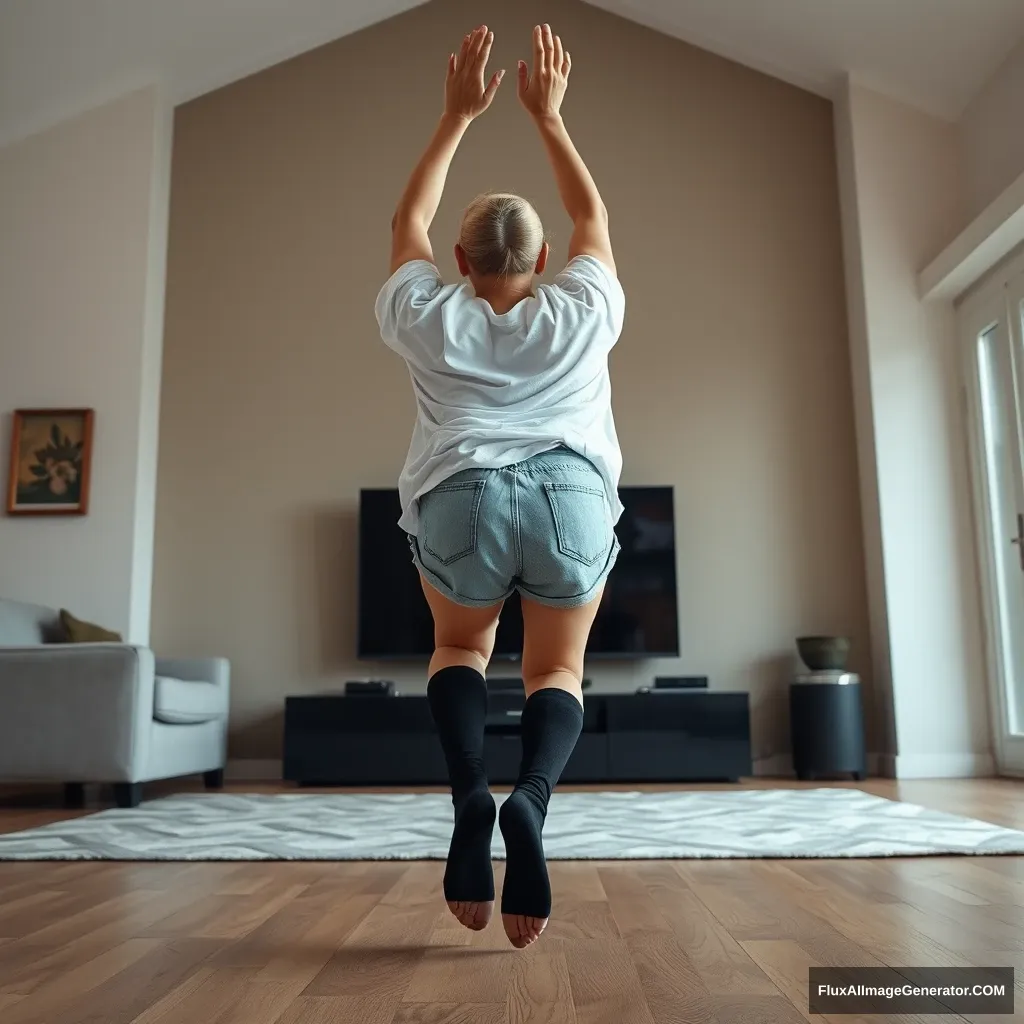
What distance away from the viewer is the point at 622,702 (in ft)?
15.3

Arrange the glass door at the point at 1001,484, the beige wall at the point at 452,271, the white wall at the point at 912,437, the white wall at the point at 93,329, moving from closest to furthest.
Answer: the glass door at the point at 1001,484 → the white wall at the point at 912,437 → the white wall at the point at 93,329 → the beige wall at the point at 452,271

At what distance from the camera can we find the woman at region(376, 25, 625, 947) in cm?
144

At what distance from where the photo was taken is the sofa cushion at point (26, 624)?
4109 millimetres

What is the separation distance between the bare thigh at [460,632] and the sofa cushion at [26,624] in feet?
9.95

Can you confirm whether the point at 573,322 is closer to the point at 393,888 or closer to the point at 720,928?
the point at 720,928

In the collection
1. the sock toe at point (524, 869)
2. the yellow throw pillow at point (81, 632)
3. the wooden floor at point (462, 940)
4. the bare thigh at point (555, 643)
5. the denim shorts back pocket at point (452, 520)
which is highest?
→ the denim shorts back pocket at point (452, 520)

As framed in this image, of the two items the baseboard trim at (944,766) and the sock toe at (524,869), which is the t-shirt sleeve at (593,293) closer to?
the sock toe at (524,869)

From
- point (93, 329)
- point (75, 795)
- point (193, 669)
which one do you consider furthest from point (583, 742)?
point (93, 329)

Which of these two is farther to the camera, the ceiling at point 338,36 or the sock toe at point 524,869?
the ceiling at point 338,36

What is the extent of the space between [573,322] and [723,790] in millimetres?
3006

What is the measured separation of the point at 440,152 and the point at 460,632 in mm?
762

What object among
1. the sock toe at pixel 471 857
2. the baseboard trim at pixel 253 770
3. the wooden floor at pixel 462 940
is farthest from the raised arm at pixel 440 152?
the baseboard trim at pixel 253 770

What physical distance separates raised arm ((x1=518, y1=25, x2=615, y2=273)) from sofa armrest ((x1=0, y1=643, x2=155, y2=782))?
8.49 feet

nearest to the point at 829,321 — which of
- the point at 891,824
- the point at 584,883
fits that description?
the point at 891,824
